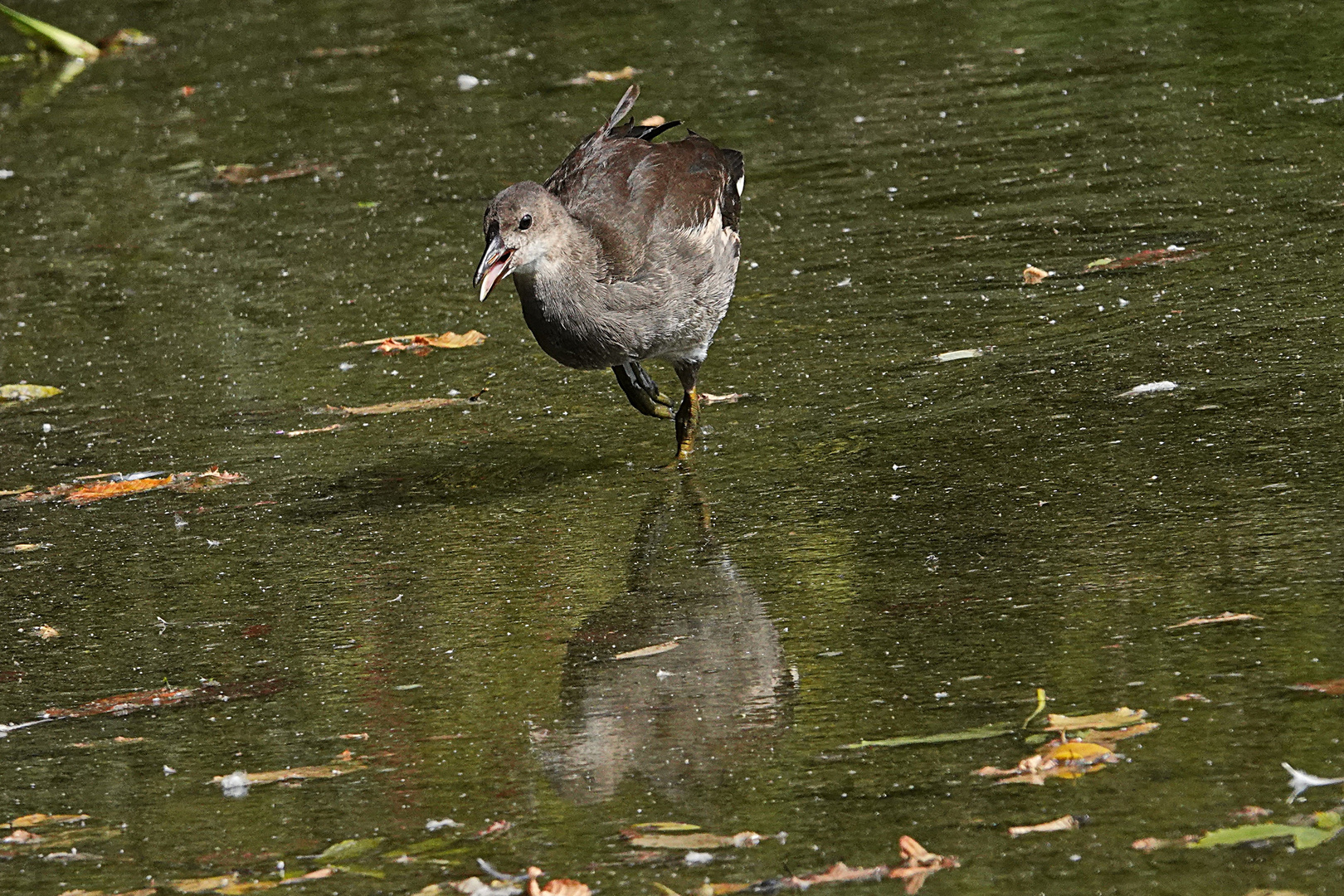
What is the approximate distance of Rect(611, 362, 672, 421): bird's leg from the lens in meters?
6.25

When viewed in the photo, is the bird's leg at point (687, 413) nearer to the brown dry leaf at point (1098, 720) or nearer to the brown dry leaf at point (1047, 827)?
the brown dry leaf at point (1098, 720)

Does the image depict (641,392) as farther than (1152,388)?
Yes

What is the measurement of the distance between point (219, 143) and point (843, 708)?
801cm

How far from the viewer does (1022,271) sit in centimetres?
Result: 723

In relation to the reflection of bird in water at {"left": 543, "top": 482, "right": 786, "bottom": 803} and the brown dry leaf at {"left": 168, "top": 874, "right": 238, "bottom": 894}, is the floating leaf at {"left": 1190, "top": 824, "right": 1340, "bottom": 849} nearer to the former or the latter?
the reflection of bird in water at {"left": 543, "top": 482, "right": 786, "bottom": 803}

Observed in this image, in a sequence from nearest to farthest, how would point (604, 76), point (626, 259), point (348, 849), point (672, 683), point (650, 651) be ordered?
point (348, 849)
point (672, 683)
point (650, 651)
point (626, 259)
point (604, 76)

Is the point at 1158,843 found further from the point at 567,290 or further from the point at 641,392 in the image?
the point at 641,392

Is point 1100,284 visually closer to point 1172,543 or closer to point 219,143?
point 1172,543

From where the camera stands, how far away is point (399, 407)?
6.77 metres

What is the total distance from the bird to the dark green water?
337 millimetres

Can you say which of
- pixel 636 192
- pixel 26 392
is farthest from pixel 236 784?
pixel 26 392

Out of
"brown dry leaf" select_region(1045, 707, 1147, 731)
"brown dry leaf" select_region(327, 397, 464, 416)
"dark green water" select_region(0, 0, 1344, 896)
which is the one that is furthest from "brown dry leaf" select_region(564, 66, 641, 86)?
"brown dry leaf" select_region(1045, 707, 1147, 731)

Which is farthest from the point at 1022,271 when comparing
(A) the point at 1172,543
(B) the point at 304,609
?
(B) the point at 304,609

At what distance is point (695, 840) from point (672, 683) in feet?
2.69
